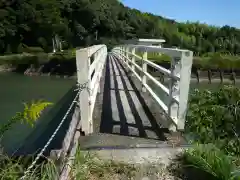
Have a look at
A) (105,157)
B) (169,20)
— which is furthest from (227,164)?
(169,20)

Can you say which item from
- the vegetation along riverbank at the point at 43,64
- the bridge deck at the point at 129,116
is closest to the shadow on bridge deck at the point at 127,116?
the bridge deck at the point at 129,116

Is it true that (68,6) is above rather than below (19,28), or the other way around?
above

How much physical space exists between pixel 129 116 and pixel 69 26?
52.1m

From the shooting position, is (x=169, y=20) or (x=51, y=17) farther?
(x=169, y=20)

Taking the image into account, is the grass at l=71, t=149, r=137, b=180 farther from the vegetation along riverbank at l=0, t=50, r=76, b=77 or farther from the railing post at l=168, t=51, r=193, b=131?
the vegetation along riverbank at l=0, t=50, r=76, b=77

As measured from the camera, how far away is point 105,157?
3.15m

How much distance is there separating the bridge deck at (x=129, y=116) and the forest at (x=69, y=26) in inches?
1765

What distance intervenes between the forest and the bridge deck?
44838 mm

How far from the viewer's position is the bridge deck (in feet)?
13.8

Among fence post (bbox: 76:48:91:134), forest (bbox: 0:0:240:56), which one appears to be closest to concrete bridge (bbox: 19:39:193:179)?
fence post (bbox: 76:48:91:134)

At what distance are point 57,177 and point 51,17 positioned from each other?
4947cm

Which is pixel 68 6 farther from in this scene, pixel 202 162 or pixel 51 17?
pixel 202 162

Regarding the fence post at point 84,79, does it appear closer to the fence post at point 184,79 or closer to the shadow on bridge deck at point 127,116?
the shadow on bridge deck at point 127,116

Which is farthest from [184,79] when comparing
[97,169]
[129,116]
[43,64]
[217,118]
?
[43,64]
